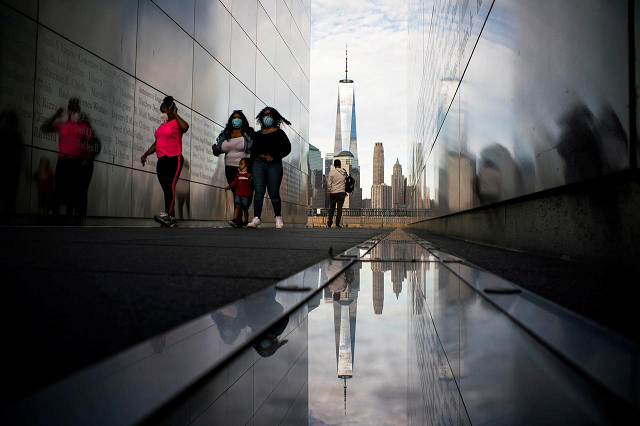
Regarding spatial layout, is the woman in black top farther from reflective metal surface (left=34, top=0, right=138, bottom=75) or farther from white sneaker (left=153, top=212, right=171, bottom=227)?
reflective metal surface (left=34, top=0, right=138, bottom=75)

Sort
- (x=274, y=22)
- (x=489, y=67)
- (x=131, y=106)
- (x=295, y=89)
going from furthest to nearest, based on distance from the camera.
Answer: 1. (x=295, y=89)
2. (x=274, y=22)
3. (x=131, y=106)
4. (x=489, y=67)

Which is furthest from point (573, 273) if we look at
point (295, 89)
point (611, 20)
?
point (295, 89)

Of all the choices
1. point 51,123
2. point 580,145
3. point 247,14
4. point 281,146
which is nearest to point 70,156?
point 51,123

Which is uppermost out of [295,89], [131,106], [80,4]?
[295,89]

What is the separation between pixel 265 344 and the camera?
0.75m

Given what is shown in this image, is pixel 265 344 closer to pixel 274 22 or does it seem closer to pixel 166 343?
pixel 166 343

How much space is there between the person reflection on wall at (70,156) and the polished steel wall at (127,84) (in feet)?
0.33

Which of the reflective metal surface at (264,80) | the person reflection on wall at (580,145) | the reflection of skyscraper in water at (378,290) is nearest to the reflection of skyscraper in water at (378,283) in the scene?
the reflection of skyscraper in water at (378,290)

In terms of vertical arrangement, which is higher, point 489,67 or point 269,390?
point 489,67

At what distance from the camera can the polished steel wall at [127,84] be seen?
19.4 feet

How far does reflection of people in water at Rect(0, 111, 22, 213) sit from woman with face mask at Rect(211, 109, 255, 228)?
124 inches

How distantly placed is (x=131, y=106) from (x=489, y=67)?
673 centimetres

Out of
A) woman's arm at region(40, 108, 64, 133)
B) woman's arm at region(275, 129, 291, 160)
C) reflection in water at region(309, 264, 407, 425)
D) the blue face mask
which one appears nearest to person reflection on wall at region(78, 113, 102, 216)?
woman's arm at region(40, 108, 64, 133)

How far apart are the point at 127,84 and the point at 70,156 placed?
2065 mm
